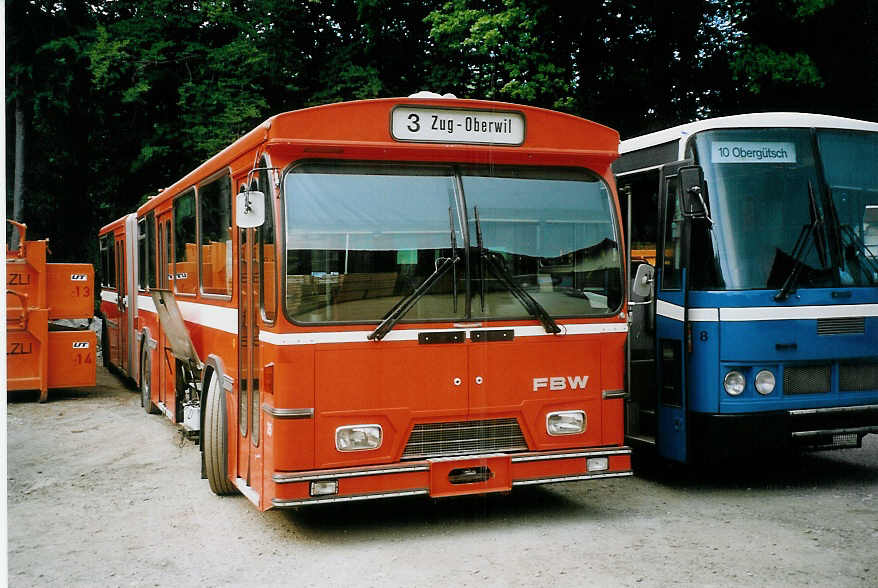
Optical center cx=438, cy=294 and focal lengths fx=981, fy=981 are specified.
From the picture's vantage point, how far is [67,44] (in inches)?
702

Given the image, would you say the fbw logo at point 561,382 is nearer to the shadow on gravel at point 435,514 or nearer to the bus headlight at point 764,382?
Result: the shadow on gravel at point 435,514

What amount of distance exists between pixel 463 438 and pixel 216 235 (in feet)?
9.65

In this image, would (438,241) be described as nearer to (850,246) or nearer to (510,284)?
(510,284)

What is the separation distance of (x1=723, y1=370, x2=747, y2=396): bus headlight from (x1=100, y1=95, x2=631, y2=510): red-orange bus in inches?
40.6

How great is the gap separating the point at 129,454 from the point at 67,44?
34.3 feet

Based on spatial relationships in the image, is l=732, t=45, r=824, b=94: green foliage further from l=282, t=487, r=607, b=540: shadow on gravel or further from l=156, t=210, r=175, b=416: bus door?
l=282, t=487, r=607, b=540: shadow on gravel

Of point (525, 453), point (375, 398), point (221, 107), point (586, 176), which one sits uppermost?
point (221, 107)

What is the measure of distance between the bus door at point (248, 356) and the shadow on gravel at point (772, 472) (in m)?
3.55

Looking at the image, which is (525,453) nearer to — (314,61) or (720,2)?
(720,2)

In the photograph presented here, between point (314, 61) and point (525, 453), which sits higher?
point (314, 61)

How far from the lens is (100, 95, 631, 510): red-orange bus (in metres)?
6.25

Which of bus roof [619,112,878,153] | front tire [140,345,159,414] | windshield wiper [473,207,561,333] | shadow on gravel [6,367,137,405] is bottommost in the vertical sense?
shadow on gravel [6,367,137,405]

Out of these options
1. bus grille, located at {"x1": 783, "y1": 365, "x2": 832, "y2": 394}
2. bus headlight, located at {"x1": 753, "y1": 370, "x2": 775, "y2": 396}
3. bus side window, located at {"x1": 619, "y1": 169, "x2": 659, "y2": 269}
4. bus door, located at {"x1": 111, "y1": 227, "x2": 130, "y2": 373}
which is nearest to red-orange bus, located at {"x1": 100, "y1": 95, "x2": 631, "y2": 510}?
bus headlight, located at {"x1": 753, "y1": 370, "x2": 775, "y2": 396}

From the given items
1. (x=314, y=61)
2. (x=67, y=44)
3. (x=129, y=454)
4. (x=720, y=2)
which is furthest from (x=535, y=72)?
(x=129, y=454)
